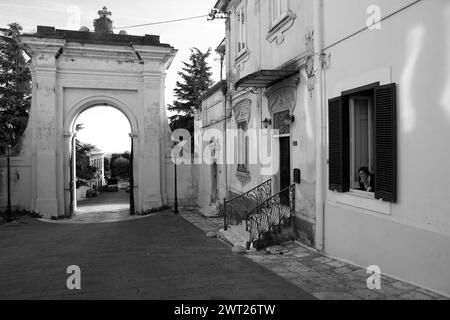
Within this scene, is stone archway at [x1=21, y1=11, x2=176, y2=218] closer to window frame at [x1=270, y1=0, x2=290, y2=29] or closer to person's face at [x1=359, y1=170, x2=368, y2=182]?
window frame at [x1=270, y1=0, x2=290, y2=29]

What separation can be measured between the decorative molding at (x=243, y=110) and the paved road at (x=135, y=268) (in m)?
3.89

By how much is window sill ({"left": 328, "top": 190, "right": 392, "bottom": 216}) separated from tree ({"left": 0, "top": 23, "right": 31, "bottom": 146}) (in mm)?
22439

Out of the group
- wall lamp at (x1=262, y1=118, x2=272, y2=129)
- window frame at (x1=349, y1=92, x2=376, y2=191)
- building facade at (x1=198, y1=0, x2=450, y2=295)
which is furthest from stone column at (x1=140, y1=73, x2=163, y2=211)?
window frame at (x1=349, y1=92, x2=376, y2=191)

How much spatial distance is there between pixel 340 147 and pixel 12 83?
78.3 ft

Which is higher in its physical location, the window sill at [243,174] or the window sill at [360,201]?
the window sill at [243,174]

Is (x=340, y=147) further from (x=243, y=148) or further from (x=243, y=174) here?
(x=243, y=148)

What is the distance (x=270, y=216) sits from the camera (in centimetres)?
875

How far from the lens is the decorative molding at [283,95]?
8859mm

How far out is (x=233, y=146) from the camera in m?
13.7

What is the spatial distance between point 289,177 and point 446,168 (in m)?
5.06

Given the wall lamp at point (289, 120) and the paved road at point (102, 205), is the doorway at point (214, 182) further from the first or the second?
the wall lamp at point (289, 120)

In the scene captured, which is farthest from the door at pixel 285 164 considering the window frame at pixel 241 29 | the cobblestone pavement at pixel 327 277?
the window frame at pixel 241 29

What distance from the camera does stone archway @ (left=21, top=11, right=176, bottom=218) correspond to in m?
17.0
